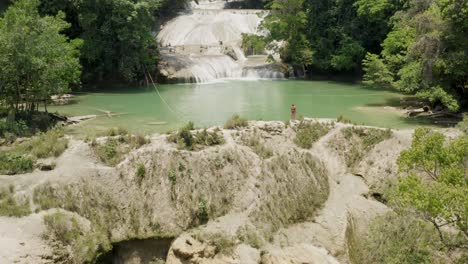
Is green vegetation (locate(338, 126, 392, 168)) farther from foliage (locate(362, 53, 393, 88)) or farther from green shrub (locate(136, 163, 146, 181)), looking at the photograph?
foliage (locate(362, 53, 393, 88))

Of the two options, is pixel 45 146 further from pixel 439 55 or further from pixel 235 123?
pixel 439 55

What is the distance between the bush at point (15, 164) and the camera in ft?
59.5

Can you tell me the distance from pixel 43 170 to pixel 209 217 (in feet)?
22.8

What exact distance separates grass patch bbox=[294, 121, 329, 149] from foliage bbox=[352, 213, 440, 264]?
5.42 metres

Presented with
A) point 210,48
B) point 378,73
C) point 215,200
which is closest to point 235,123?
point 215,200

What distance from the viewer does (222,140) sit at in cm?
2052

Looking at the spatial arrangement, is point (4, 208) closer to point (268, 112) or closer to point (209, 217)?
point (209, 217)

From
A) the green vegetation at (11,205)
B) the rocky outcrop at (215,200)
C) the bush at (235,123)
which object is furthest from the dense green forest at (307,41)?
the bush at (235,123)

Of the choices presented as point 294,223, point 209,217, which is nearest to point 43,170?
point 209,217

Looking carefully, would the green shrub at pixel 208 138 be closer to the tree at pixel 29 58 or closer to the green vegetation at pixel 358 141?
the green vegetation at pixel 358 141

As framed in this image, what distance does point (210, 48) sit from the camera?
52.4 meters

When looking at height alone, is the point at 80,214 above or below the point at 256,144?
below

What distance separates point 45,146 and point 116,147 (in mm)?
2973

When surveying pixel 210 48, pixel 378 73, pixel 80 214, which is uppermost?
pixel 210 48
